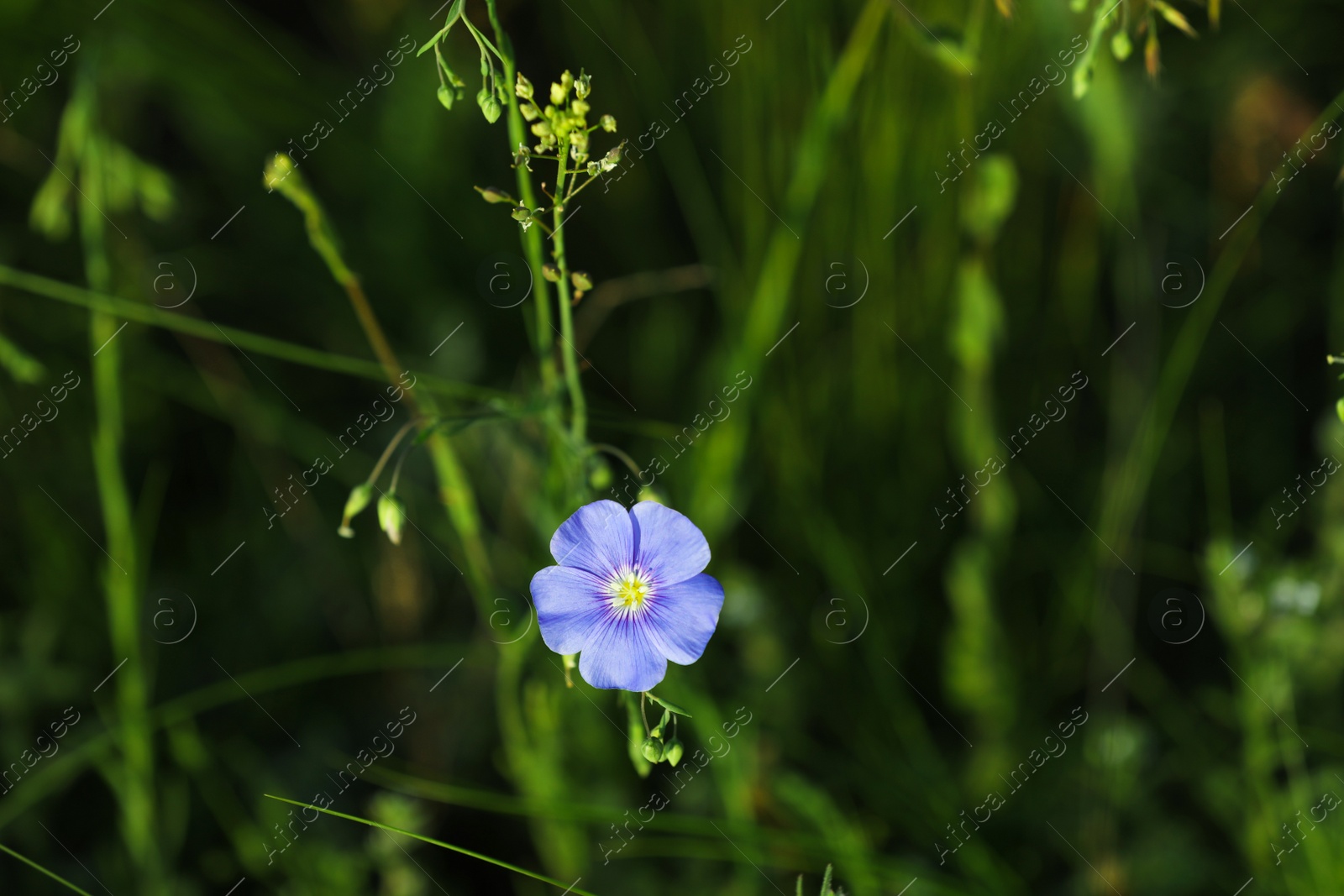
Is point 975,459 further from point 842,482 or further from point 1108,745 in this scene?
point 1108,745

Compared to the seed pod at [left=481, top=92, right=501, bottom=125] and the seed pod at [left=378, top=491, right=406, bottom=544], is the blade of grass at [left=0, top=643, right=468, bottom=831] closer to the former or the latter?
the seed pod at [left=378, top=491, right=406, bottom=544]

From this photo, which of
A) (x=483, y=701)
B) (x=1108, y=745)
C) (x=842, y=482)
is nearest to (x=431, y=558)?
(x=483, y=701)

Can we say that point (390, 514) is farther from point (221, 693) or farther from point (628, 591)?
point (221, 693)

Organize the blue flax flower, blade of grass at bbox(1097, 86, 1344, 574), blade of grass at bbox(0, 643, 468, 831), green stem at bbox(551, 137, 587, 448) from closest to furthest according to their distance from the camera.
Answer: green stem at bbox(551, 137, 587, 448) < the blue flax flower < blade of grass at bbox(0, 643, 468, 831) < blade of grass at bbox(1097, 86, 1344, 574)

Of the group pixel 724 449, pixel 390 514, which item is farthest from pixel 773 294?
pixel 390 514

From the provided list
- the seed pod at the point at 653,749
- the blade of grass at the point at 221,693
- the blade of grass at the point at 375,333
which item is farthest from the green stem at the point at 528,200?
the blade of grass at the point at 221,693

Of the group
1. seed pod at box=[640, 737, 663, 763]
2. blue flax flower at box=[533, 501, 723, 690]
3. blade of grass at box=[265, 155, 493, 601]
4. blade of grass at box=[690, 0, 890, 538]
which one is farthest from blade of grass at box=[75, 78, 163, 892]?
seed pod at box=[640, 737, 663, 763]
